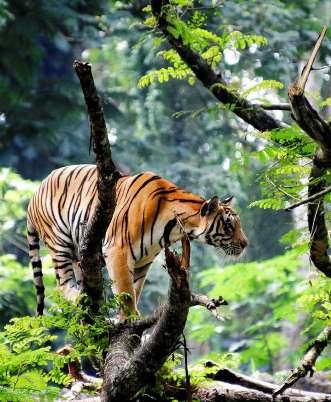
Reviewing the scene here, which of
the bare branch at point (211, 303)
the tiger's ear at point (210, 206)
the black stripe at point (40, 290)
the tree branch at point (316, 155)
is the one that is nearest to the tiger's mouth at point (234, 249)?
the tiger's ear at point (210, 206)

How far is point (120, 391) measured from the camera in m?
4.28

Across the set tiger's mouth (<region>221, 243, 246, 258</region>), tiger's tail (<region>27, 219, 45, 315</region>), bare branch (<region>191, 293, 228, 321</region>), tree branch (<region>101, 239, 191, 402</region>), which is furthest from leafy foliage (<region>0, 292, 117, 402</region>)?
tiger's mouth (<region>221, 243, 246, 258</region>)

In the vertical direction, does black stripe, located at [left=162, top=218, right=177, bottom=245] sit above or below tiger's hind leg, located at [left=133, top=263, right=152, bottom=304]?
above

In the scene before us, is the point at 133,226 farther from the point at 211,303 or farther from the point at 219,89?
the point at 211,303

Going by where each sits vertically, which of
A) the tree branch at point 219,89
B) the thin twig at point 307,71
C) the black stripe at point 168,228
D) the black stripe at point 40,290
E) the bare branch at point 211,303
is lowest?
the black stripe at point 40,290

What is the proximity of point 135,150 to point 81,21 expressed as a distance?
3.14m

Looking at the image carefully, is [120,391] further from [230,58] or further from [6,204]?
[230,58]

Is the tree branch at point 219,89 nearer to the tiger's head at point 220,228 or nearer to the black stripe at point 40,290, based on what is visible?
the tiger's head at point 220,228

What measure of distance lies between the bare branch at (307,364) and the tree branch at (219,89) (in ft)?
5.68

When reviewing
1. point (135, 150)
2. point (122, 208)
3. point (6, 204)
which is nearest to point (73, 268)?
point (122, 208)

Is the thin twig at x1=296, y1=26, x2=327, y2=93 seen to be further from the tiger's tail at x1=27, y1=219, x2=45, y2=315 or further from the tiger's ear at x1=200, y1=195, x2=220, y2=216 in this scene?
the tiger's tail at x1=27, y1=219, x2=45, y2=315

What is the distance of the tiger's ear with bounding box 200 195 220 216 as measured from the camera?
6074mm

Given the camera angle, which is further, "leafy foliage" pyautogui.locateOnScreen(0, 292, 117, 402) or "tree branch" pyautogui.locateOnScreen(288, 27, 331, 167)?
"leafy foliage" pyautogui.locateOnScreen(0, 292, 117, 402)

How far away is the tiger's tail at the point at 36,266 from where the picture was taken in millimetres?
6243
